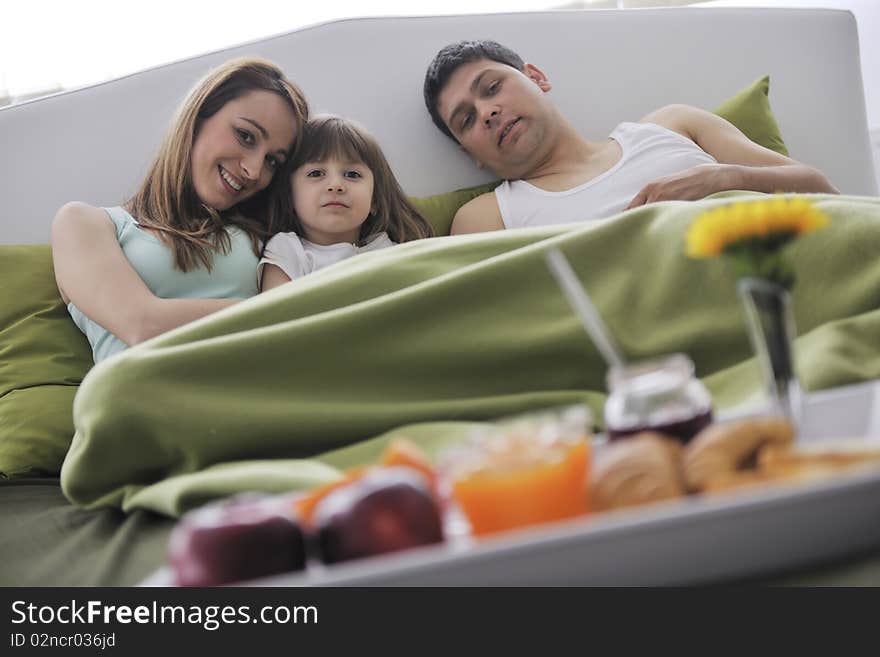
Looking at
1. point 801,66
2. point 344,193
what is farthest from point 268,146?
point 801,66

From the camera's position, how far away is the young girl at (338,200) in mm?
1620

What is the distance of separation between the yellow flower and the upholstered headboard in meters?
1.38

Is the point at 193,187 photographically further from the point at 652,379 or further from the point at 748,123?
the point at 652,379

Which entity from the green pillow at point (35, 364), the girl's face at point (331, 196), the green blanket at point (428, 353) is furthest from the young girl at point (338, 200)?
the green blanket at point (428, 353)

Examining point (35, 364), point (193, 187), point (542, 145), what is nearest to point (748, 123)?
point (542, 145)

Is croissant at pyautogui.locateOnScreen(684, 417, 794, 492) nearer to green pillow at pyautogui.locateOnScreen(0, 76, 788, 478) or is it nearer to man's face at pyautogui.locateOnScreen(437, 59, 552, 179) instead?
green pillow at pyautogui.locateOnScreen(0, 76, 788, 478)

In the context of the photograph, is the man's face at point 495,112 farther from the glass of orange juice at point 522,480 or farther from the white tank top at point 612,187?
the glass of orange juice at point 522,480

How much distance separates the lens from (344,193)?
1.63 m

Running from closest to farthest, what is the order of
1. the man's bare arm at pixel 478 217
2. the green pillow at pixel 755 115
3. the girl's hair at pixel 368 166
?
the girl's hair at pixel 368 166, the man's bare arm at pixel 478 217, the green pillow at pixel 755 115

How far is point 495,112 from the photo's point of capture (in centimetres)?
182

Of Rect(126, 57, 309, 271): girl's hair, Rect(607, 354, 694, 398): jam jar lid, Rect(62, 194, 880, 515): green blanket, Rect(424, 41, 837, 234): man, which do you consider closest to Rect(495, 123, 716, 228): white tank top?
Rect(424, 41, 837, 234): man

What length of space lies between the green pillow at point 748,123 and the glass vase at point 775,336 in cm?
132

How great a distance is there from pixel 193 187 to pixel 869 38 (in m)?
1.72
